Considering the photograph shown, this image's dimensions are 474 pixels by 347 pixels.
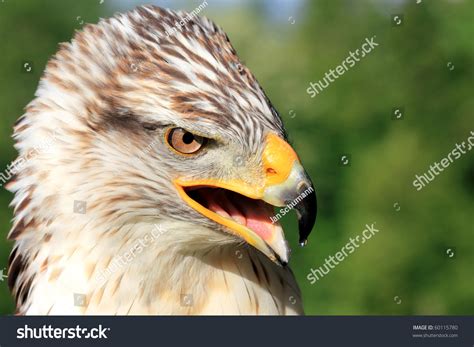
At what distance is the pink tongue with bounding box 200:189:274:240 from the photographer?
2.23 metres

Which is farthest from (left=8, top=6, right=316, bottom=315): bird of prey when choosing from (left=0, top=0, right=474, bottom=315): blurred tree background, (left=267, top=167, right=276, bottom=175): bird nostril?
(left=0, top=0, right=474, bottom=315): blurred tree background

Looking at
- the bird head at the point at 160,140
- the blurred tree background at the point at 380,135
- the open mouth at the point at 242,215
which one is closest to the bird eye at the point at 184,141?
the bird head at the point at 160,140

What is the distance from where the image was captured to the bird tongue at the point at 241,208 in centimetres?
223

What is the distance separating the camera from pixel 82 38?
95.7 inches

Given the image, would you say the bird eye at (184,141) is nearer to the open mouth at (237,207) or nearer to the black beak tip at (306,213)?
the open mouth at (237,207)

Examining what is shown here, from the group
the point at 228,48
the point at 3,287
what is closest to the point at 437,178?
the point at 3,287

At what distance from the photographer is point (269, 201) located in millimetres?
2141

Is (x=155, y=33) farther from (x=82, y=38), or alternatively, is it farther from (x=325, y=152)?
(x=325, y=152)

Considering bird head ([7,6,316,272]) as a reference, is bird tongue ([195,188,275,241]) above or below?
below

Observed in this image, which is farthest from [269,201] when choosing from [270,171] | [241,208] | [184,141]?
[184,141]

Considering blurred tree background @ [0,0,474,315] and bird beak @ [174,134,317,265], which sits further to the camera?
blurred tree background @ [0,0,474,315]

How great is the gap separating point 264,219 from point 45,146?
72cm

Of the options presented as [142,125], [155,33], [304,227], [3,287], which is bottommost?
[304,227]

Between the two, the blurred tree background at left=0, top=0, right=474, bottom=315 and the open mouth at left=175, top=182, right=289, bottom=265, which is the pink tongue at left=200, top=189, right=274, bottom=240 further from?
the blurred tree background at left=0, top=0, right=474, bottom=315
